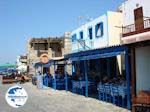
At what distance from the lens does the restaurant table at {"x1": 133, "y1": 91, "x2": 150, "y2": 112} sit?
51.3ft

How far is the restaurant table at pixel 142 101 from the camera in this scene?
51.3 ft

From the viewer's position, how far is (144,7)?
19.5 m

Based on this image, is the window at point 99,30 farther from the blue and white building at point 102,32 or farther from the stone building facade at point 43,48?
the stone building facade at point 43,48

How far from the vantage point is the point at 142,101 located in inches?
623

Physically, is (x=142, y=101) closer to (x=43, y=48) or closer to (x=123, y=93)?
(x=123, y=93)

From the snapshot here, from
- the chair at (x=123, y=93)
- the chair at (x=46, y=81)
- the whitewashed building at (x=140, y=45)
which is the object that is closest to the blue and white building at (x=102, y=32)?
the chair at (x=46, y=81)

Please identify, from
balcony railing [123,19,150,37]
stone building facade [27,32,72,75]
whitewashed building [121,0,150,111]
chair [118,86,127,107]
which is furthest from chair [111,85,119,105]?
stone building facade [27,32,72,75]

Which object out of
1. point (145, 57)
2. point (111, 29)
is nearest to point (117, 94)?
point (145, 57)

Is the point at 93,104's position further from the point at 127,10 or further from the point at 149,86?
the point at 127,10

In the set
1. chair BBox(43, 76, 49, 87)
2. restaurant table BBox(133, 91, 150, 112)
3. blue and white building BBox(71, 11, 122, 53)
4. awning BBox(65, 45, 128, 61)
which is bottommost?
restaurant table BBox(133, 91, 150, 112)

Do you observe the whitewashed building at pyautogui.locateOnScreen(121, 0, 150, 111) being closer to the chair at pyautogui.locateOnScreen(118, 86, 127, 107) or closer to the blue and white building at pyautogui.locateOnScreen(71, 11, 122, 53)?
the chair at pyautogui.locateOnScreen(118, 86, 127, 107)

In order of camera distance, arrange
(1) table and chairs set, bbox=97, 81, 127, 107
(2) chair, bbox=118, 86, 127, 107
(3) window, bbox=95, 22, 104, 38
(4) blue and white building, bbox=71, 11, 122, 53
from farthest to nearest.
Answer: (3) window, bbox=95, 22, 104, 38
(4) blue and white building, bbox=71, 11, 122, 53
(1) table and chairs set, bbox=97, 81, 127, 107
(2) chair, bbox=118, 86, 127, 107

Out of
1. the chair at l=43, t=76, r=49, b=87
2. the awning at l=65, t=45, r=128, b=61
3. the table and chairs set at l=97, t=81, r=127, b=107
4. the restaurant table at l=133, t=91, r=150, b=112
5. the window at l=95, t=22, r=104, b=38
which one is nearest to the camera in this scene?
the restaurant table at l=133, t=91, r=150, b=112

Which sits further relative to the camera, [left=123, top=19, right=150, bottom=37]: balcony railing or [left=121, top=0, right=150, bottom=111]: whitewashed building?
[left=121, top=0, right=150, bottom=111]: whitewashed building
